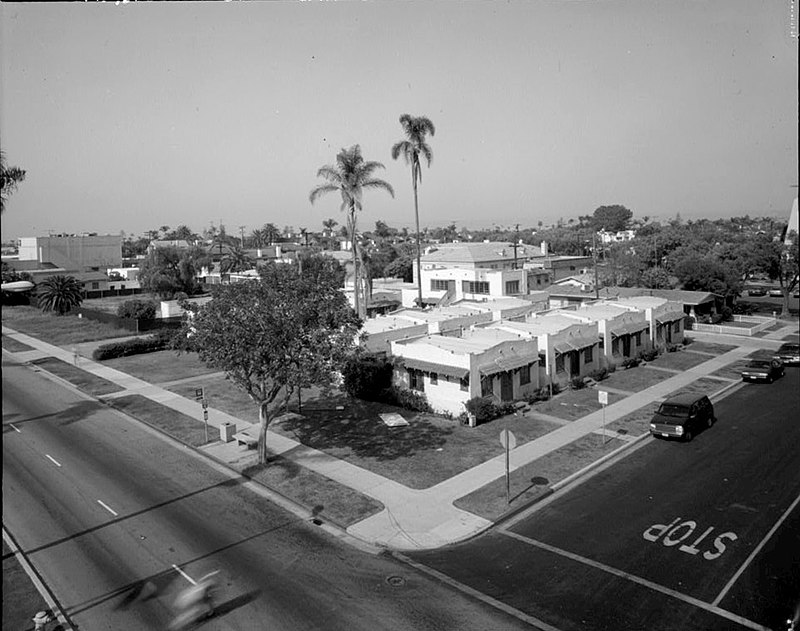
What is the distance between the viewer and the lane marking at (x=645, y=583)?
11.9 m

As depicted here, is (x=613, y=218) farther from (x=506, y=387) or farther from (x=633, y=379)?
(x=506, y=387)

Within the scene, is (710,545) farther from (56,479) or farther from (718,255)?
(718,255)

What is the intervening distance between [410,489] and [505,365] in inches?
374

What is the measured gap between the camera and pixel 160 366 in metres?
37.5

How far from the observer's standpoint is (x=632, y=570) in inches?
543

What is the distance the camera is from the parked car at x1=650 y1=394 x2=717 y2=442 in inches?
883

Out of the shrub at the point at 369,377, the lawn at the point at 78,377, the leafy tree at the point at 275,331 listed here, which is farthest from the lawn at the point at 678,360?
the lawn at the point at 78,377

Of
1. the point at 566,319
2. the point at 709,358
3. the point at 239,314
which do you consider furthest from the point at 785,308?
the point at 239,314

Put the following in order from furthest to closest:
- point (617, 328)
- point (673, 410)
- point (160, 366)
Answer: point (160, 366), point (617, 328), point (673, 410)

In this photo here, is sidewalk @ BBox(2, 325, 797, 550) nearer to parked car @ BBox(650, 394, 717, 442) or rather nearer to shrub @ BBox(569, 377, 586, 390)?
parked car @ BBox(650, 394, 717, 442)

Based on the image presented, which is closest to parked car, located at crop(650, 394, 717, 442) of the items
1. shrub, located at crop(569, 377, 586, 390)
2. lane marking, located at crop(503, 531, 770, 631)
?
shrub, located at crop(569, 377, 586, 390)

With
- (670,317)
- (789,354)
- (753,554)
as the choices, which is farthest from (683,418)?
(670,317)

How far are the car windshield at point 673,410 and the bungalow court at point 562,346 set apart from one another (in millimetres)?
6397

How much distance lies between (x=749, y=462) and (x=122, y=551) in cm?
1825
